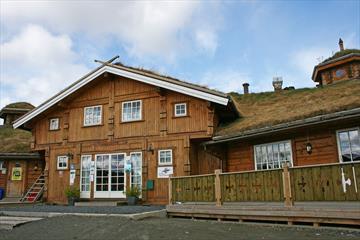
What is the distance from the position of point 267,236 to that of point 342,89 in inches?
334

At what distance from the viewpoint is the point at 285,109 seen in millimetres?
13852

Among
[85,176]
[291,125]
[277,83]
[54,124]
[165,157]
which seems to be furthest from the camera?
[277,83]

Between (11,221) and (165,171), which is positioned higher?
(165,171)

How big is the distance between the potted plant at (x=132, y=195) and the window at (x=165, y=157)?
1.60 m

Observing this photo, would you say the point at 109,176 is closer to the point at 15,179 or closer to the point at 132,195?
the point at 132,195

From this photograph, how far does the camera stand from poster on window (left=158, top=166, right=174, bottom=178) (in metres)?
15.4

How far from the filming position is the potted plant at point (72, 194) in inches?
648

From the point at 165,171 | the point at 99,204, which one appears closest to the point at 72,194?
the point at 99,204

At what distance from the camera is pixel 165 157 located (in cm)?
1570

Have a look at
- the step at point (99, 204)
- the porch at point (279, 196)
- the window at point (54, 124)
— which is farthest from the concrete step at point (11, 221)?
the window at point (54, 124)

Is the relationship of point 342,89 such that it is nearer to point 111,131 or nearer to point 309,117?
point 309,117

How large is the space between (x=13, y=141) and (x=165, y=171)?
11.3m

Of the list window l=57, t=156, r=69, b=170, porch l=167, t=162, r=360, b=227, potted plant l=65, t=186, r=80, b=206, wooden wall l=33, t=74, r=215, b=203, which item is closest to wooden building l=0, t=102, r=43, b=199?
wooden wall l=33, t=74, r=215, b=203

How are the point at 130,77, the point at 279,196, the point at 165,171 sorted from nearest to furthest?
the point at 279,196
the point at 165,171
the point at 130,77
